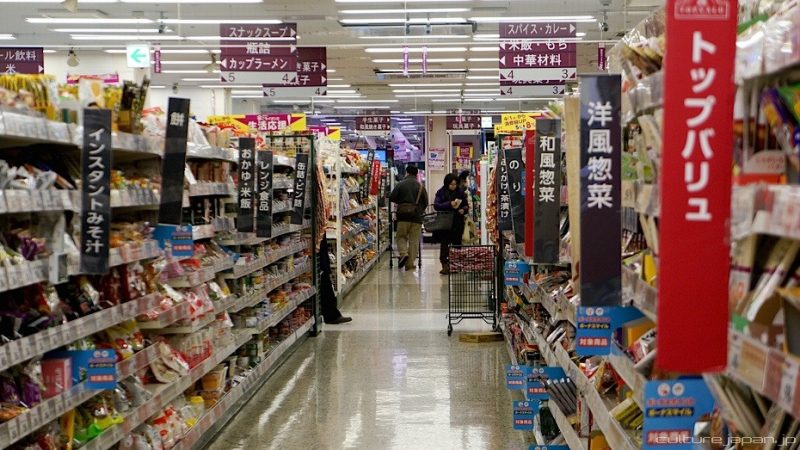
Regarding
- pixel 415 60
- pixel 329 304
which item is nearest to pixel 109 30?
pixel 415 60

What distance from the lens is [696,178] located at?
181 centimetres

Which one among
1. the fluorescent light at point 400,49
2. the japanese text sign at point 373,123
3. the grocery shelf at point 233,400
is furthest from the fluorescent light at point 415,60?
the grocery shelf at point 233,400

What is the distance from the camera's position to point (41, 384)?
3.60m

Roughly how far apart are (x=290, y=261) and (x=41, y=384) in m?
5.58

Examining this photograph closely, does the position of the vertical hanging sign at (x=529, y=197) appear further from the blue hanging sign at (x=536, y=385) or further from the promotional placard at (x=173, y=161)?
the promotional placard at (x=173, y=161)

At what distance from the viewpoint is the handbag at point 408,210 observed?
52.1 feet

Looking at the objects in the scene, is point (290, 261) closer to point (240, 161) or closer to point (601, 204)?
point (240, 161)

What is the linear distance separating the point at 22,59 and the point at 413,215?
23.1 feet

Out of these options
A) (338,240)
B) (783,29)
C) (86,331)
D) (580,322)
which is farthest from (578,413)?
(338,240)

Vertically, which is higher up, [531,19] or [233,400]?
[531,19]

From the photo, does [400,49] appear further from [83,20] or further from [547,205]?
[547,205]

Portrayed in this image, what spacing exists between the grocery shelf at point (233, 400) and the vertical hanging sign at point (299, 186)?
120 cm

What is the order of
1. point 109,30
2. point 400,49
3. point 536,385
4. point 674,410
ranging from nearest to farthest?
point 674,410, point 536,385, point 109,30, point 400,49

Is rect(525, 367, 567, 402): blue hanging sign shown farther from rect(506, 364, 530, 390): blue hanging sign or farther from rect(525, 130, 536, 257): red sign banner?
rect(525, 130, 536, 257): red sign banner
